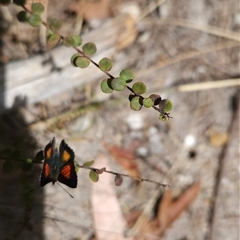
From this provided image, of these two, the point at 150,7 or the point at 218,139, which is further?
the point at 150,7

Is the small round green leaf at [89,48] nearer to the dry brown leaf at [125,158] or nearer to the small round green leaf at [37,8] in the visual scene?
the small round green leaf at [37,8]

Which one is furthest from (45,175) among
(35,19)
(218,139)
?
(218,139)

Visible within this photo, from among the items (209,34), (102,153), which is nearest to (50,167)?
(102,153)

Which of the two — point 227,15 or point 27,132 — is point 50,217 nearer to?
point 27,132

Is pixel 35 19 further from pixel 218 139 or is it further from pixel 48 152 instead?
pixel 218 139

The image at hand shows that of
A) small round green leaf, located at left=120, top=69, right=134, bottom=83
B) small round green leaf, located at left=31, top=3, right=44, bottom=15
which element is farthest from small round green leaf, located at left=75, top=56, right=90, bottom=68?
small round green leaf, located at left=31, top=3, right=44, bottom=15
